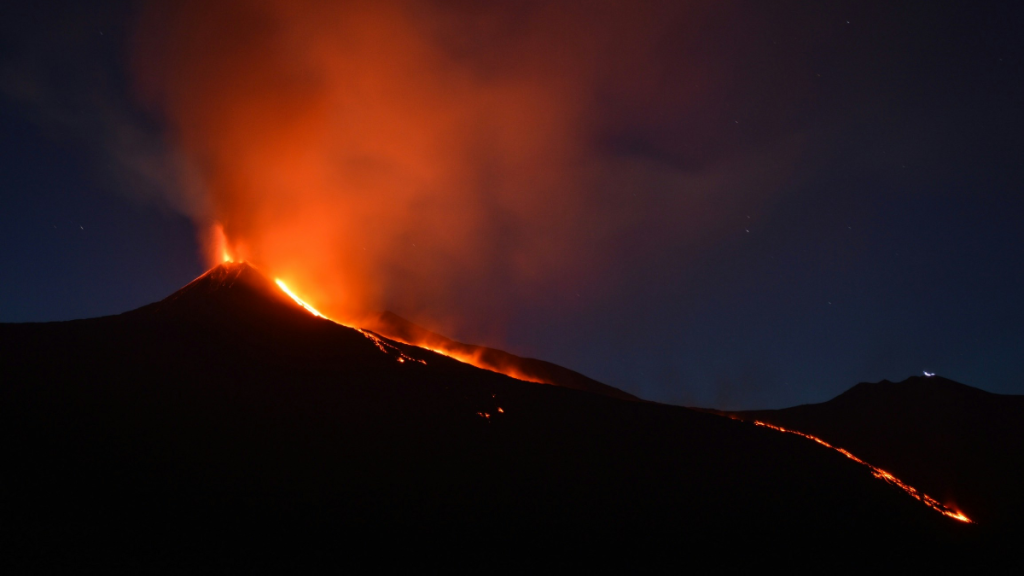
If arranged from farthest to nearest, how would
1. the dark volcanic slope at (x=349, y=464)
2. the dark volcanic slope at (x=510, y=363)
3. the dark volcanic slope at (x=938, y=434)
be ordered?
the dark volcanic slope at (x=510, y=363) < the dark volcanic slope at (x=938, y=434) < the dark volcanic slope at (x=349, y=464)

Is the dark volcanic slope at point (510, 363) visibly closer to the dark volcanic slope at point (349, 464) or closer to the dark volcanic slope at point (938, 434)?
the dark volcanic slope at point (938, 434)

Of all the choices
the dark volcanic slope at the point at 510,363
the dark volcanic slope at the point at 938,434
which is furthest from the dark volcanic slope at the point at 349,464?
the dark volcanic slope at the point at 510,363

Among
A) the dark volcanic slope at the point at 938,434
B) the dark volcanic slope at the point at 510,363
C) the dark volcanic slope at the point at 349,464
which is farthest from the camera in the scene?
the dark volcanic slope at the point at 510,363

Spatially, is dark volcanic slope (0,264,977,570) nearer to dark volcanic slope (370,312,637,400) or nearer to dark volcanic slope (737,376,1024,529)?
dark volcanic slope (737,376,1024,529)

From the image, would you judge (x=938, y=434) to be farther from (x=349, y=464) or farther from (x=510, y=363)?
(x=349, y=464)

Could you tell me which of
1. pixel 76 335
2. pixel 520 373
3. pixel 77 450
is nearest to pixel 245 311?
pixel 76 335

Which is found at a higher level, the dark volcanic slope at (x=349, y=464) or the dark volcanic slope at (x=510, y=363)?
the dark volcanic slope at (x=510, y=363)

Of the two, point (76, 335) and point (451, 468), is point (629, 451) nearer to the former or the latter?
point (451, 468)
